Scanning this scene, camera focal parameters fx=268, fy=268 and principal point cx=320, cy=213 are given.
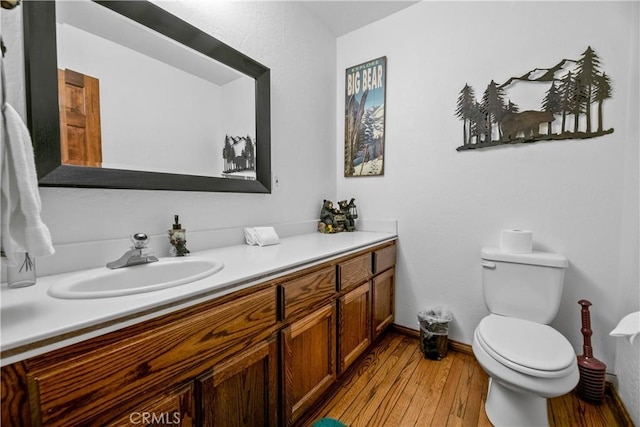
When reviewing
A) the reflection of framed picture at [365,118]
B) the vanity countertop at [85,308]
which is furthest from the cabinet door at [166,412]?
the reflection of framed picture at [365,118]

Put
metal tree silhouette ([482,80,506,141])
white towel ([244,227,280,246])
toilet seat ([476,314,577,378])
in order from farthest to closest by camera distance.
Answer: metal tree silhouette ([482,80,506,141])
white towel ([244,227,280,246])
toilet seat ([476,314,577,378])

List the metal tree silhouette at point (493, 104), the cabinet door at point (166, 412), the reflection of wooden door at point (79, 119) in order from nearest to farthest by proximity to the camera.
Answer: the cabinet door at point (166, 412) → the reflection of wooden door at point (79, 119) → the metal tree silhouette at point (493, 104)

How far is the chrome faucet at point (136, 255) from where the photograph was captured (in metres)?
1.00

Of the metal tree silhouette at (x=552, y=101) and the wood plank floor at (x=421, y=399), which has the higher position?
the metal tree silhouette at (x=552, y=101)

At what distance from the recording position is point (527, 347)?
1182 mm

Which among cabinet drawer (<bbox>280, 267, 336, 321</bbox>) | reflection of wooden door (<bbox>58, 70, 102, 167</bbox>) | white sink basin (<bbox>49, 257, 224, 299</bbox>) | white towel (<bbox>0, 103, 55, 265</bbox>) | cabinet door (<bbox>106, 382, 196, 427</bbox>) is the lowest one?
cabinet door (<bbox>106, 382, 196, 427</bbox>)

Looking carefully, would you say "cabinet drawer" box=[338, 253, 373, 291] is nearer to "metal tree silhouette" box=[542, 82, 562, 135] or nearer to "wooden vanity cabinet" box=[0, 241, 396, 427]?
"wooden vanity cabinet" box=[0, 241, 396, 427]

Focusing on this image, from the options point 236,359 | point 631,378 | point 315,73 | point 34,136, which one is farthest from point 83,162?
point 631,378

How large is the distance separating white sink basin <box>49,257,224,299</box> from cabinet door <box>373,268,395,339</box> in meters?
1.12

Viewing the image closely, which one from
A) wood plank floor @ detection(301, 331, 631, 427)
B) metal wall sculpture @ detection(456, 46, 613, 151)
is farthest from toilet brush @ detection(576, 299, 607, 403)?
metal wall sculpture @ detection(456, 46, 613, 151)

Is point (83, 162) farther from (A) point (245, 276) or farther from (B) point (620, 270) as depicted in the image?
(B) point (620, 270)

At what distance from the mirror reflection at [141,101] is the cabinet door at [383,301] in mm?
1121

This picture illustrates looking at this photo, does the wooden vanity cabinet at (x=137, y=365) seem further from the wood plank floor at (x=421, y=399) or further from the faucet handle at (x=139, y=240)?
the wood plank floor at (x=421, y=399)

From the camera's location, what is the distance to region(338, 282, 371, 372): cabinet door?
1.43m
